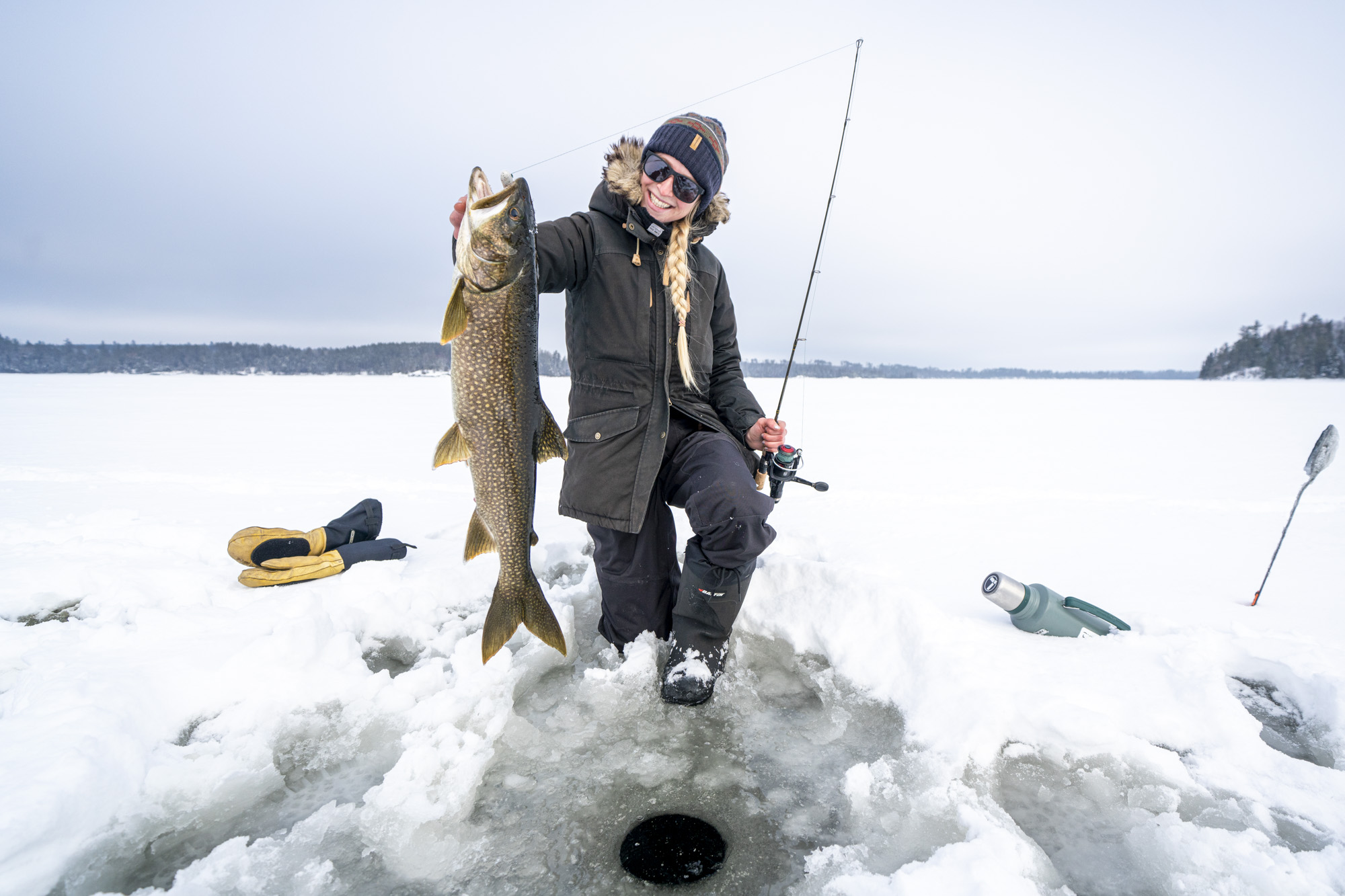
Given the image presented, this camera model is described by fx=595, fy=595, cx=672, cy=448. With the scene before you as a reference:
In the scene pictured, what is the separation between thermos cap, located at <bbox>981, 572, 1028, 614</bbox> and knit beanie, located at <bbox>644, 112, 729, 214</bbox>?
8.05ft

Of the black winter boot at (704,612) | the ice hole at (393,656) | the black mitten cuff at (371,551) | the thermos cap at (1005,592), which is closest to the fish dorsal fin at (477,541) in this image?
the ice hole at (393,656)

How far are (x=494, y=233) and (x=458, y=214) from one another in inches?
11.5

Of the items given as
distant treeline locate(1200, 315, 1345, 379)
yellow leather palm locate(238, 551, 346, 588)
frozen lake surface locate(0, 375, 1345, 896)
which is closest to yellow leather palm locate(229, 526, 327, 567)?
yellow leather palm locate(238, 551, 346, 588)

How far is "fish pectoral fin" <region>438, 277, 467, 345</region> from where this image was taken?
2135 millimetres

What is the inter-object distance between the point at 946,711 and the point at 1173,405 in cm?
2845

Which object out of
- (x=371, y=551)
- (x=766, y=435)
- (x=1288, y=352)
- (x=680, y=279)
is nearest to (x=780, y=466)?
(x=766, y=435)

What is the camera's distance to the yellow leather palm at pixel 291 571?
11.9ft

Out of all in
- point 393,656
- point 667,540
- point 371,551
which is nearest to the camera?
point 393,656

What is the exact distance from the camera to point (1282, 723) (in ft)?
8.18

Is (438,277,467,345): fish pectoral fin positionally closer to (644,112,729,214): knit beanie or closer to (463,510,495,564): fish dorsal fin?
(463,510,495,564): fish dorsal fin

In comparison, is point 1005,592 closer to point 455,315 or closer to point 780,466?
point 780,466

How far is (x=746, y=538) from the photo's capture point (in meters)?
2.73

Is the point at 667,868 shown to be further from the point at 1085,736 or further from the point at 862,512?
the point at 862,512

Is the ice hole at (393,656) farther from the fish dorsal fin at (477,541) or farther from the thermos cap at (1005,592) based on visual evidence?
the thermos cap at (1005,592)
